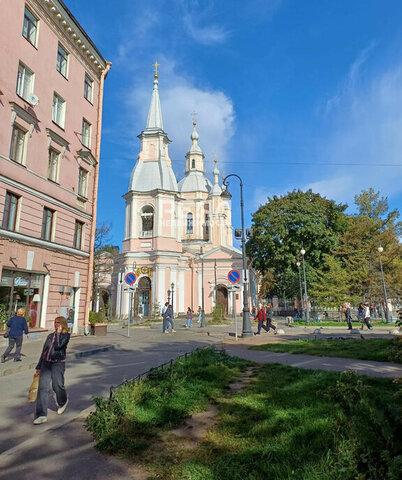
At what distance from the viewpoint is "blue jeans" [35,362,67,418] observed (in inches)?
203

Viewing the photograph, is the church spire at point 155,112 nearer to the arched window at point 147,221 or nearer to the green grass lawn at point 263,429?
the arched window at point 147,221

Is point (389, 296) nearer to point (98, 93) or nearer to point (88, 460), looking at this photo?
point (98, 93)

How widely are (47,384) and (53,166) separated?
14.0 m

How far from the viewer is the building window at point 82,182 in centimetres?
1936

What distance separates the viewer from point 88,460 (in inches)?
144

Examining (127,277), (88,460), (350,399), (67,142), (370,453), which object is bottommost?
(88,460)

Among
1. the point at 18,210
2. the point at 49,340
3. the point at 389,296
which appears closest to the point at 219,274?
the point at 389,296

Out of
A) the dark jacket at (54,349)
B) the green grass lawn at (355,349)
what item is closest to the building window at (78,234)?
the green grass lawn at (355,349)

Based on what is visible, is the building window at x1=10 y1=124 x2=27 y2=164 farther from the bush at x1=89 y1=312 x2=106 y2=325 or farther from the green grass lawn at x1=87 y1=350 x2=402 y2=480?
the green grass lawn at x1=87 y1=350 x2=402 y2=480

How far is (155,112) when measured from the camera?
4753 centimetres

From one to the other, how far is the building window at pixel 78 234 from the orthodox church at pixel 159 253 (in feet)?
65.4

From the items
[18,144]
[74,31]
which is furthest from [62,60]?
[18,144]

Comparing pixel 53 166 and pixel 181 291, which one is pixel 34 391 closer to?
pixel 53 166

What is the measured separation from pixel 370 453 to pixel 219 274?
143 feet
